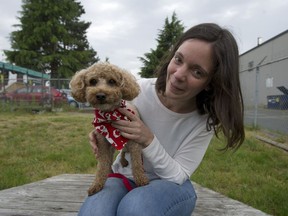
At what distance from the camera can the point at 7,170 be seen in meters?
5.05

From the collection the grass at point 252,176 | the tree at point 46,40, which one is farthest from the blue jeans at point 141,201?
the tree at point 46,40

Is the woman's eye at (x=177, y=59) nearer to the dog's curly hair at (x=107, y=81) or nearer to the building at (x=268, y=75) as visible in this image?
the dog's curly hair at (x=107, y=81)

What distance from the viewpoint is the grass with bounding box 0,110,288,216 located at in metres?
4.21

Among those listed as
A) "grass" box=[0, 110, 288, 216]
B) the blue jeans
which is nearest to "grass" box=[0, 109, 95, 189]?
"grass" box=[0, 110, 288, 216]

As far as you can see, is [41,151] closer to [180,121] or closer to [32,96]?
[180,121]

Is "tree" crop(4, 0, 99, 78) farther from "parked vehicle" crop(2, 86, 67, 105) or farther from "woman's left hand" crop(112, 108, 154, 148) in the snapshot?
"woman's left hand" crop(112, 108, 154, 148)

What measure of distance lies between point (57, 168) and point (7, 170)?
2.37ft

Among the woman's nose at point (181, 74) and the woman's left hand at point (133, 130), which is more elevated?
the woman's nose at point (181, 74)

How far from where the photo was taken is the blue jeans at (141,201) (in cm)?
201

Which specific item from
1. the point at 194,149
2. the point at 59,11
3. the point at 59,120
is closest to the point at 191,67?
the point at 194,149

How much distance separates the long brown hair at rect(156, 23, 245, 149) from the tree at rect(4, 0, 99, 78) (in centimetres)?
2734

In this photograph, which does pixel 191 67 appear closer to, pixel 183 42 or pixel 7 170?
pixel 183 42

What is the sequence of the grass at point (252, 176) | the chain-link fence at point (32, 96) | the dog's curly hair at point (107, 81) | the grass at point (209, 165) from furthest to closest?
the chain-link fence at point (32, 96), the grass at point (209, 165), the grass at point (252, 176), the dog's curly hair at point (107, 81)

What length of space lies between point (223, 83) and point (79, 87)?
897mm
